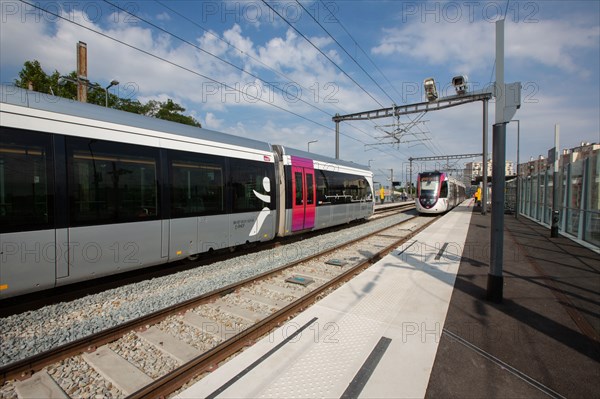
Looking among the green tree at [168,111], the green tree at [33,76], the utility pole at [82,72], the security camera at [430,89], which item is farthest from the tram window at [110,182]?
the green tree at [168,111]

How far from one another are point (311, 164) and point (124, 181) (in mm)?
7371

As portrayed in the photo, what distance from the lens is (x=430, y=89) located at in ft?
48.8

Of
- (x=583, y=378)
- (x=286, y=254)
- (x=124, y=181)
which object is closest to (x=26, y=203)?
(x=124, y=181)

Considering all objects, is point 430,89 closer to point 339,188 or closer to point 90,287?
point 339,188

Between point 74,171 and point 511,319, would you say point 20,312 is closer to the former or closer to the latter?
point 74,171

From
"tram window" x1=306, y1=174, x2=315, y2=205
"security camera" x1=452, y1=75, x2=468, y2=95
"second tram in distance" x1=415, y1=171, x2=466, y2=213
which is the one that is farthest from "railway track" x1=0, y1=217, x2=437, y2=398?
"second tram in distance" x1=415, y1=171, x2=466, y2=213

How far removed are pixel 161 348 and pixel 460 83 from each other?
16831mm

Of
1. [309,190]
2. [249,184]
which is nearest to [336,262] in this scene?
[249,184]

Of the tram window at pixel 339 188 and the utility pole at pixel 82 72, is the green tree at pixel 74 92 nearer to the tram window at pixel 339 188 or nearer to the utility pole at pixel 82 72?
the utility pole at pixel 82 72

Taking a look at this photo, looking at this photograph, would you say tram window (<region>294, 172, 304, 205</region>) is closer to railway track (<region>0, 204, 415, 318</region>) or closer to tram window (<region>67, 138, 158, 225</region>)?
railway track (<region>0, 204, 415, 318</region>)

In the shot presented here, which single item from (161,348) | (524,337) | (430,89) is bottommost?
(161,348)

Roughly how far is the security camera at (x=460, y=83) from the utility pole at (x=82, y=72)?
17509 mm

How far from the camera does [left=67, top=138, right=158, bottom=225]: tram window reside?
5184mm

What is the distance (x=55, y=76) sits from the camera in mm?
29266
